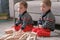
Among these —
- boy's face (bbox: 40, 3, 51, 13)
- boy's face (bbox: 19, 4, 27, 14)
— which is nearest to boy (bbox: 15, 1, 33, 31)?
boy's face (bbox: 19, 4, 27, 14)

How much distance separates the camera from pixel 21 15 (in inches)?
92.2

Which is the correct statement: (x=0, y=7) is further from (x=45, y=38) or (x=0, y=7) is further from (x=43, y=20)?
(x=45, y=38)

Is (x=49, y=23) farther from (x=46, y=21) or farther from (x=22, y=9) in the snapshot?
(x=22, y=9)

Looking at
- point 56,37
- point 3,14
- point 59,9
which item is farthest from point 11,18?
point 56,37

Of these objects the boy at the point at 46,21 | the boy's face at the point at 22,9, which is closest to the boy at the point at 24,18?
the boy's face at the point at 22,9

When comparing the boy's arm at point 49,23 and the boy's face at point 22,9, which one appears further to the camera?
the boy's face at point 22,9

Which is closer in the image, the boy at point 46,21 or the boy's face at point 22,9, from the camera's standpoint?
the boy at point 46,21

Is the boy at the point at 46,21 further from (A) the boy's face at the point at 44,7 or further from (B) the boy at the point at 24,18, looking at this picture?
(B) the boy at the point at 24,18

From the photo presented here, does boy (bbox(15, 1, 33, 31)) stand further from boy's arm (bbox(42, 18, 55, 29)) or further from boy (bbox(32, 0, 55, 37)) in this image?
boy's arm (bbox(42, 18, 55, 29))

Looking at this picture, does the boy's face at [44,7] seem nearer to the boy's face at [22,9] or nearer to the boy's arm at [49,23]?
the boy's arm at [49,23]

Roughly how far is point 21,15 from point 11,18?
47.0 inches

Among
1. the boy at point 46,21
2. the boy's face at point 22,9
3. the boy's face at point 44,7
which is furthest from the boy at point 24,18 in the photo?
the boy's face at point 44,7

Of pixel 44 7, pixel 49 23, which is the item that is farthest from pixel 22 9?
pixel 49 23

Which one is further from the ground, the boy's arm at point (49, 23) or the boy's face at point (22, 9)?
the boy's face at point (22, 9)
